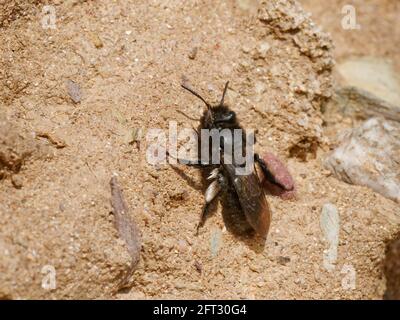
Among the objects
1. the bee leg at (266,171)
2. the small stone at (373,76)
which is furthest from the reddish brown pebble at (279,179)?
the small stone at (373,76)

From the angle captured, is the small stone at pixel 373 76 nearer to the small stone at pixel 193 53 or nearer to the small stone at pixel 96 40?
the small stone at pixel 193 53

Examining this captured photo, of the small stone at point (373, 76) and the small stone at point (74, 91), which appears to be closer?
the small stone at point (74, 91)

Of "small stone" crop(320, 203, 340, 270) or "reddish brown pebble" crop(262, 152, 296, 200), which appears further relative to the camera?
"reddish brown pebble" crop(262, 152, 296, 200)

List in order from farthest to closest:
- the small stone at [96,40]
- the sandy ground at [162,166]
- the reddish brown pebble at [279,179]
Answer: the reddish brown pebble at [279,179] → the small stone at [96,40] → the sandy ground at [162,166]

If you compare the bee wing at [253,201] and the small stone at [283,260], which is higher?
the bee wing at [253,201]

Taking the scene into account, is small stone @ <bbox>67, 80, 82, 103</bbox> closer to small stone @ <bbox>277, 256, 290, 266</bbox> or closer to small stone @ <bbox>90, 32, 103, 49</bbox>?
small stone @ <bbox>90, 32, 103, 49</bbox>

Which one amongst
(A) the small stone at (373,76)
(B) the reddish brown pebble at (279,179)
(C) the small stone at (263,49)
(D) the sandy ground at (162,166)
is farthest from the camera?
(A) the small stone at (373,76)

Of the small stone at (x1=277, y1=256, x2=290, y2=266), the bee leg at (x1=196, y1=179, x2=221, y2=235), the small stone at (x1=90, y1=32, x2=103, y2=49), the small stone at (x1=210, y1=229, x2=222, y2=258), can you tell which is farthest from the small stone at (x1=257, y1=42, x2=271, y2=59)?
the small stone at (x1=277, y1=256, x2=290, y2=266)
